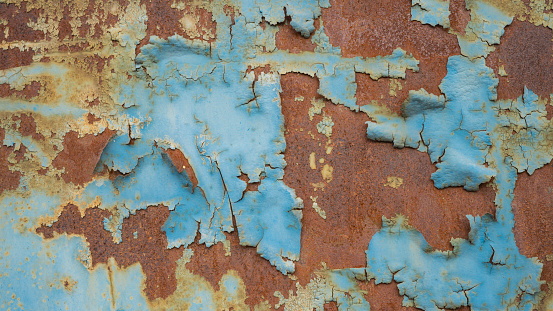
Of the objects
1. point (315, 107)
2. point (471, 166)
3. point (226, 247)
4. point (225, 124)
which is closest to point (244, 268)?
point (226, 247)

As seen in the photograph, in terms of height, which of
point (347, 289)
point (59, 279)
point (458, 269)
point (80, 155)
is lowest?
point (59, 279)

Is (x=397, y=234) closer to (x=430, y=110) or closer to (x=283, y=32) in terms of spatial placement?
(x=430, y=110)

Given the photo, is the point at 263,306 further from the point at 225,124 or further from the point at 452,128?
the point at 452,128

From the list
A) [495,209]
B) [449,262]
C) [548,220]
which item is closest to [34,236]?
[449,262]

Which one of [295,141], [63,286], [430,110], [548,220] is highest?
[430,110]

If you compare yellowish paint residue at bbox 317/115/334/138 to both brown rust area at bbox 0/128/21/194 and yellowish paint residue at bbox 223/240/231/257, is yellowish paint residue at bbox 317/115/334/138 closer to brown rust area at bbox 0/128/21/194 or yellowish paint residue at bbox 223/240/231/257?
yellowish paint residue at bbox 223/240/231/257
